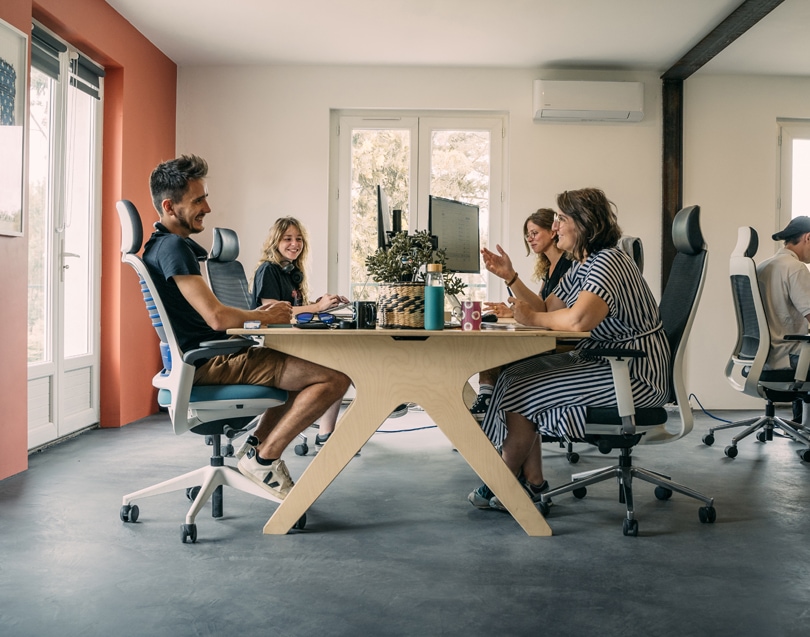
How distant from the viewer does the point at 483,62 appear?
5.68m

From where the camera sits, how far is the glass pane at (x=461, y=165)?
595 cm

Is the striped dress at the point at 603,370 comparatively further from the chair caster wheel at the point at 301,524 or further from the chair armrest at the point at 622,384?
the chair caster wheel at the point at 301,524

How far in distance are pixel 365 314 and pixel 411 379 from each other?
278 millimetres

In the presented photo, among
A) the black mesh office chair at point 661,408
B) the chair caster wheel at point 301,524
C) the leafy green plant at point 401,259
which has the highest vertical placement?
the leafy green plant at point 401,259

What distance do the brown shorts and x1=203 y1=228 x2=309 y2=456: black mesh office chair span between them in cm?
121

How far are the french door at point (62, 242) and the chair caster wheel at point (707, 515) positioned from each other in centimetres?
340

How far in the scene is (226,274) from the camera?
3982 millimetres

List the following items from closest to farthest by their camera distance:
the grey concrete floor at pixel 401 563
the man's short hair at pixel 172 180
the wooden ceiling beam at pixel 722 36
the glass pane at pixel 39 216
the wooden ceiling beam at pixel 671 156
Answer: the grey concrete floor at pixel 401 563, the man's short hair at pixel 172 180, the glass pane at pixel 39 216, the wooden ceiling beam at pixel 722 36, the wooden ceiling beam at pixel 671 156

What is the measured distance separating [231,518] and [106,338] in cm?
249

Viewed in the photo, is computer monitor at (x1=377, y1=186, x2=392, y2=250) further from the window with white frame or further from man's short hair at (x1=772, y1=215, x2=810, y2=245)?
the window with white frame

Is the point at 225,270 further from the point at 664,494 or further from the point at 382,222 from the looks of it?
the point at 664,494

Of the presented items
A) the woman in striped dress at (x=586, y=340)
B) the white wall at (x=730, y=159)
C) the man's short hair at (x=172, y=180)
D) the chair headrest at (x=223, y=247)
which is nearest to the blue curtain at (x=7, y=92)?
the chair headrest at (x=223, y=247)

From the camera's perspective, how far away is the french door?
4082 mm

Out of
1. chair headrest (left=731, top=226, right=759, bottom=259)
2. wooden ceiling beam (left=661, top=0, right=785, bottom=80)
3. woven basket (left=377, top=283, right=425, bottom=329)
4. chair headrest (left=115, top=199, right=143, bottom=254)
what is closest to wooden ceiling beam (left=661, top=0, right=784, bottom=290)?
wooden ceiling beam (left=661, top=0, right=785, bottom=80)
